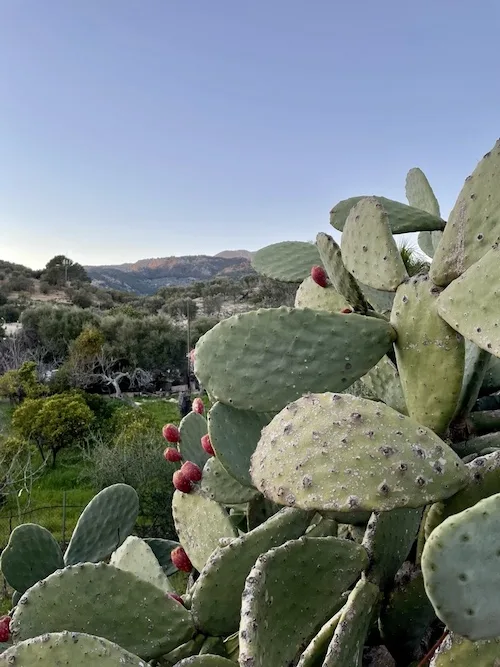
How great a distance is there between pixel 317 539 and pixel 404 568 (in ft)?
0.64

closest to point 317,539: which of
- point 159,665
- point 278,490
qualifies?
point 278,490

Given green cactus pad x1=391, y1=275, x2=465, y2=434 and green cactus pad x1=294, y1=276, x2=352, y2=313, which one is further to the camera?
green cactus pad x1=294, y1=276, x2=352, y2=313

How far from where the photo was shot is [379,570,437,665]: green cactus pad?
913 millimetres

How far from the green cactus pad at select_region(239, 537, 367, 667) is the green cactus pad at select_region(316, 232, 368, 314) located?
1.88ft

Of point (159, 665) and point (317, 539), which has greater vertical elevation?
point (317, 539)

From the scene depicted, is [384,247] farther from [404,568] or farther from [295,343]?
[404,568]

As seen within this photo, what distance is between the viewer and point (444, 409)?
1.01m

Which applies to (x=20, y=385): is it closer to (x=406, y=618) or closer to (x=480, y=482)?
(x=406, y=618)

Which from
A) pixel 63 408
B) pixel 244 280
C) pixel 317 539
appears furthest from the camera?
pixel 244 280

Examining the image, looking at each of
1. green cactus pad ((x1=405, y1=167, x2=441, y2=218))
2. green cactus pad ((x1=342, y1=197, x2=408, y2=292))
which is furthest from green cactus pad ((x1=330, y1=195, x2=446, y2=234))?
green cactus pad ((x1=405, y1=167, x2=441, y2=218))

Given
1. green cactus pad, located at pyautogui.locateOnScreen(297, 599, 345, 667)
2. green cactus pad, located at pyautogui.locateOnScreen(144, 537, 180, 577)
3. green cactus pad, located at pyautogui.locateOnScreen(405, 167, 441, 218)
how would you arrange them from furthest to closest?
green cactus pad, located at pyautogui.locateOnScreen(144, 537, 180, 577)
green cactus pad, located at pyautogui.locateOnScreen(405, 167, 441, 218)
green cactus pad, located at pyautogui.locateOnScreen(297, 599, 345, 667)

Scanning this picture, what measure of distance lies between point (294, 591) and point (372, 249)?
68 centimetres

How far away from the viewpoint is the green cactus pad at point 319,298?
1496 millimetres

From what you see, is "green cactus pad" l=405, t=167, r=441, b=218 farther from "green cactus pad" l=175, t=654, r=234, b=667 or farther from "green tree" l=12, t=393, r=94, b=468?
"green tree" l=12, t=393, r=94, b=468
